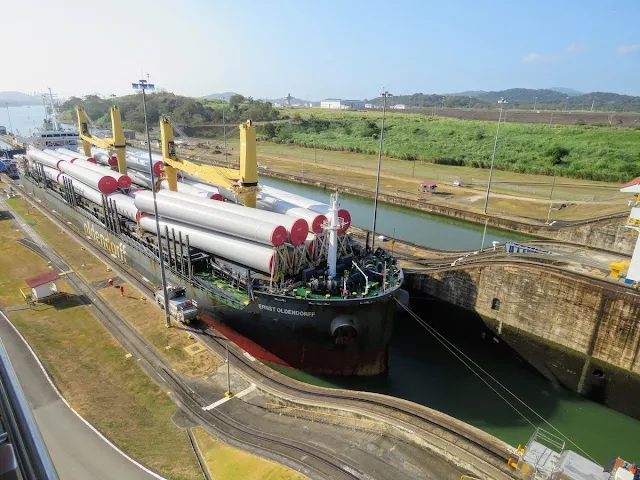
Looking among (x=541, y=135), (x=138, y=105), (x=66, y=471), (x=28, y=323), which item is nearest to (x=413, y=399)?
(x=66, y=471)

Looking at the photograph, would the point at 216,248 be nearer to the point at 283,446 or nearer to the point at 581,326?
the point at 283,446

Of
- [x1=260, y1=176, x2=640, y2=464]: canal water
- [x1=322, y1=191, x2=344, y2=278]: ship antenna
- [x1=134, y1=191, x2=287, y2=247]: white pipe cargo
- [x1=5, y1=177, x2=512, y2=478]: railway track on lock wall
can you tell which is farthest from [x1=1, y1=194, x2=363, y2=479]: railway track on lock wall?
[x1=322, y1=191, x2=344, y2=278]: ship antenna

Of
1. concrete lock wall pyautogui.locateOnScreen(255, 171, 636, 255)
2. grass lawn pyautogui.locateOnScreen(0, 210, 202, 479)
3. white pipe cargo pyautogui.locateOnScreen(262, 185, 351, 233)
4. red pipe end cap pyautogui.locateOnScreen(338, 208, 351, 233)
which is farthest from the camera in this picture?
concrete lock wall pyautogui.locateOnScreen(255, 171, 636, 255)

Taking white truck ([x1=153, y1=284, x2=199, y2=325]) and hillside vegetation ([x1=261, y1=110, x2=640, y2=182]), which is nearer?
white truck ([x1=153, y1=284, x2=199, y2=325])

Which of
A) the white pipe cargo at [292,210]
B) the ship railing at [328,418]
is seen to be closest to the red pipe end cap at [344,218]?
the white pipe cargo at [292,210]

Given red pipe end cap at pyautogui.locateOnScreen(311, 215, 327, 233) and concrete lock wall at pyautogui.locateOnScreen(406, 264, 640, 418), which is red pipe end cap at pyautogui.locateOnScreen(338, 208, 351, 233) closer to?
red pipe end cap at pyautogui.locateOnScreen(311, 215, 327, 233)

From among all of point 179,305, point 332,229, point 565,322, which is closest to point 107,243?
point 179,305
